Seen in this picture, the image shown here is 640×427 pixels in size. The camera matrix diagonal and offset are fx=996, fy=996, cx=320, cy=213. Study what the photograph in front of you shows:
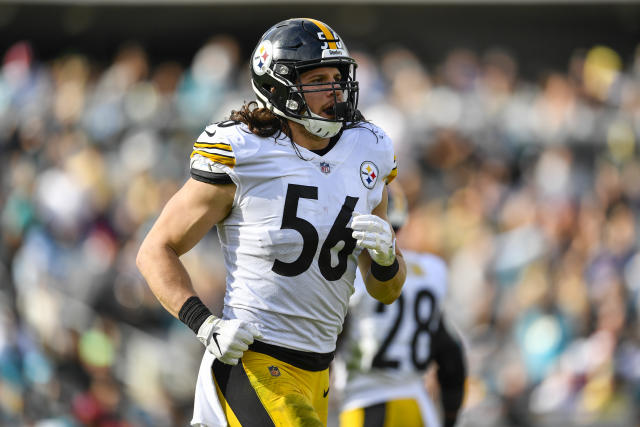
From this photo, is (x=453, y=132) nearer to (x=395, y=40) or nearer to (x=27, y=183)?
(x=395, y=40)

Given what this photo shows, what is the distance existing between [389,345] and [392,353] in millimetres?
45

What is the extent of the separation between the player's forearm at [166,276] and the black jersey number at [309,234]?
31 cm

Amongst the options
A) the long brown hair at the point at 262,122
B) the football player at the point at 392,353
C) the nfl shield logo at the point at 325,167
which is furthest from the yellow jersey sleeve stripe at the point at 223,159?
the football player at the point at 392,353

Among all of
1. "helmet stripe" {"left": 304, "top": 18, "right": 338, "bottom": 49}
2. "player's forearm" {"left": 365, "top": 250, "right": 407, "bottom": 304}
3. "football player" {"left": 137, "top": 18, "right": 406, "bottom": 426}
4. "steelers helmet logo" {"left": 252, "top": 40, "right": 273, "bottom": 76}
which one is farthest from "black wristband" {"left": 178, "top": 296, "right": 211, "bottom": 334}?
"helmet stripe" {"left": 304, "top": 18, "right": 338, "bottom": 49}

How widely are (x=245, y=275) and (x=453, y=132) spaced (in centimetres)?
652

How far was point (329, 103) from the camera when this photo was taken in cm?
352

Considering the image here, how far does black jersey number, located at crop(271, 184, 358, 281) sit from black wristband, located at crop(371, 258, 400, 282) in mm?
154

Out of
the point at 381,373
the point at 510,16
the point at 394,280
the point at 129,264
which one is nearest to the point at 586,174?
the point at 510,16

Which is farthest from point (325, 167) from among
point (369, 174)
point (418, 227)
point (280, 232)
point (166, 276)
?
point (418, 227)

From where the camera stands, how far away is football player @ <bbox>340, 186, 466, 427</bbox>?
513 centimetres

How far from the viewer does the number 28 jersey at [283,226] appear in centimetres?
336

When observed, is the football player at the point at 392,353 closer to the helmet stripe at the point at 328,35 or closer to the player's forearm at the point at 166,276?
the helmet stripe at the point at 328,35

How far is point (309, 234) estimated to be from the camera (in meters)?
3.38

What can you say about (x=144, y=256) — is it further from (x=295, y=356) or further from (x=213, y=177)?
(x=295, y=356)
